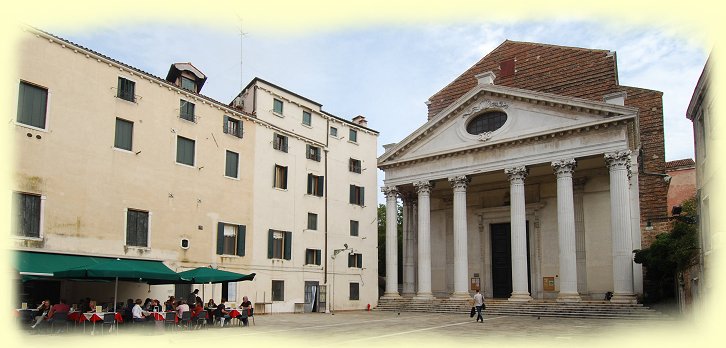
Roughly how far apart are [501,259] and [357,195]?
31.5 feet

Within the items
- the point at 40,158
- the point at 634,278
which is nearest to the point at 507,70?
the point at 634,278

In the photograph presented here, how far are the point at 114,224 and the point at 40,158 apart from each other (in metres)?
3.74

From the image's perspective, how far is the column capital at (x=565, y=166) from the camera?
2997 centimetres

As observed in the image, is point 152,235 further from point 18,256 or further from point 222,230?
point 18,256

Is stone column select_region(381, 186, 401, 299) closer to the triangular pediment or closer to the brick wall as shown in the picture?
the triangular pediment

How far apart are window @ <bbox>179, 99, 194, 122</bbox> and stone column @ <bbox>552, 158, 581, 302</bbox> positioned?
58.9 feet

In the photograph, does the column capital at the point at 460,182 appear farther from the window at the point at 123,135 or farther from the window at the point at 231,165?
the window at the point at 123,135

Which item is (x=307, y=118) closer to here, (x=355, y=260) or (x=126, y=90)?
(x=355, y=260)

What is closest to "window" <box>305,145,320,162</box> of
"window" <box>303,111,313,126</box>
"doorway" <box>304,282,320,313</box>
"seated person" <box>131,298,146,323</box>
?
"window" <box>303,111,313,126</box>

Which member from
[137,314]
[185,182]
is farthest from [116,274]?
[185,182]

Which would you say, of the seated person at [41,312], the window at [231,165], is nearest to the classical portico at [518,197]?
the window at [231,165]

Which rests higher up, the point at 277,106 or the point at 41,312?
the point at 277,106

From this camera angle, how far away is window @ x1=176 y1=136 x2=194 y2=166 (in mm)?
26372

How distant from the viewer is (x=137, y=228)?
24031 mm
